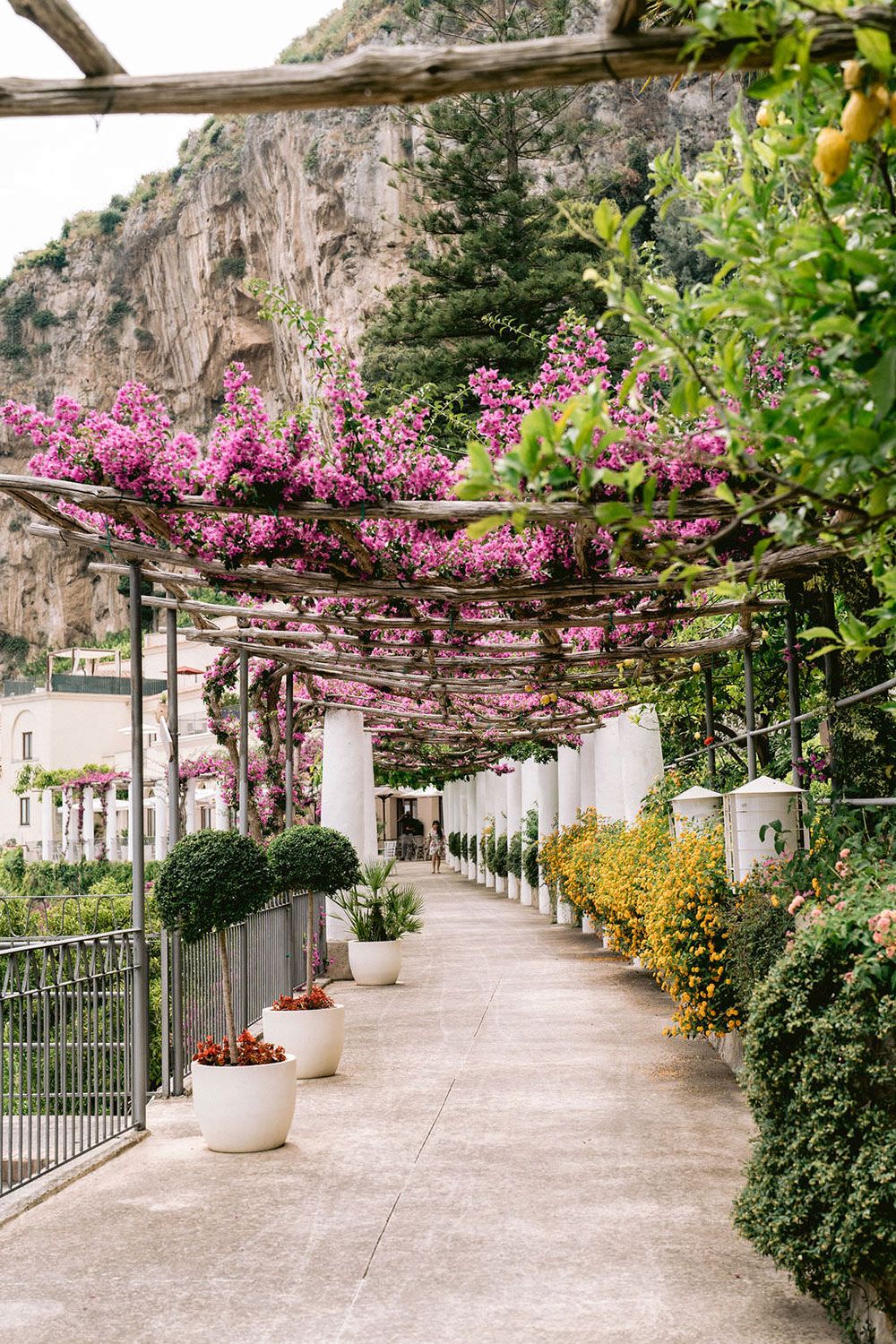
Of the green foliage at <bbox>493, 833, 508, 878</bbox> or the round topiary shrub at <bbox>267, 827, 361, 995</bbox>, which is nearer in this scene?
the round topiary shrub at <bbox>267, 827, 361, 995</bbox>

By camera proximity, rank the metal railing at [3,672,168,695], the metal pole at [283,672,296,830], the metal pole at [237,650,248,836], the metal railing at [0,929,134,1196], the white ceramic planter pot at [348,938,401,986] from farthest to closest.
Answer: the metal railing at [3,672,168,695] < the metal pole at [283,672,296,830] < the white ceramic planter pot at [348,938,401,986] < the metal pole at [237,650,248,836] < the metal railing at [0,929,134,1196]

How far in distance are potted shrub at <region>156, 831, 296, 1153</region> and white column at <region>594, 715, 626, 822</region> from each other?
879cm

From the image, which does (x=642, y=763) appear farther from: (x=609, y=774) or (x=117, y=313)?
(x=117, y=313)

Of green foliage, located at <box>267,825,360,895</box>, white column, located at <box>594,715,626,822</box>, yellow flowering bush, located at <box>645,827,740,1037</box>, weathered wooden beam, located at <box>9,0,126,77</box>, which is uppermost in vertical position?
weathered wooden beam, located at <box>9,0,126,77</box>

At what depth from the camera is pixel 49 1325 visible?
3988mm

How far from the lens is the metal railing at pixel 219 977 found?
25.3 ft

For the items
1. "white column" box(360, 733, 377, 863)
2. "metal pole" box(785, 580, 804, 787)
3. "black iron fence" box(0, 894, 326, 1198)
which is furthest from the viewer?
"white column" box(360, 733, 377, 863)

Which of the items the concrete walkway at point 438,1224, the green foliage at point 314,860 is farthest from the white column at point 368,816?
the concrete walkway at point 438,1224

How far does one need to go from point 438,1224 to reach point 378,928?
26.1 ft

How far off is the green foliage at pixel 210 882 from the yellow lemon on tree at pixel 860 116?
532cm

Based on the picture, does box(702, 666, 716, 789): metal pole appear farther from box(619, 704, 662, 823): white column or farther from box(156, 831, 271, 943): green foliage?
box(156, 831, 271, 943): green foliage

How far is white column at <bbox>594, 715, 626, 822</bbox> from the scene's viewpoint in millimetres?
15320

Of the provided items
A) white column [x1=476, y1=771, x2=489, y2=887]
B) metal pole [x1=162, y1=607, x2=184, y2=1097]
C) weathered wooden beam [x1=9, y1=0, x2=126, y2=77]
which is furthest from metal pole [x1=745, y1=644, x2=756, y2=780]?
white column [x1=476, y1=771, x2=489, y2=887]

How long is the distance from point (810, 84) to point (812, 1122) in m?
2.82
